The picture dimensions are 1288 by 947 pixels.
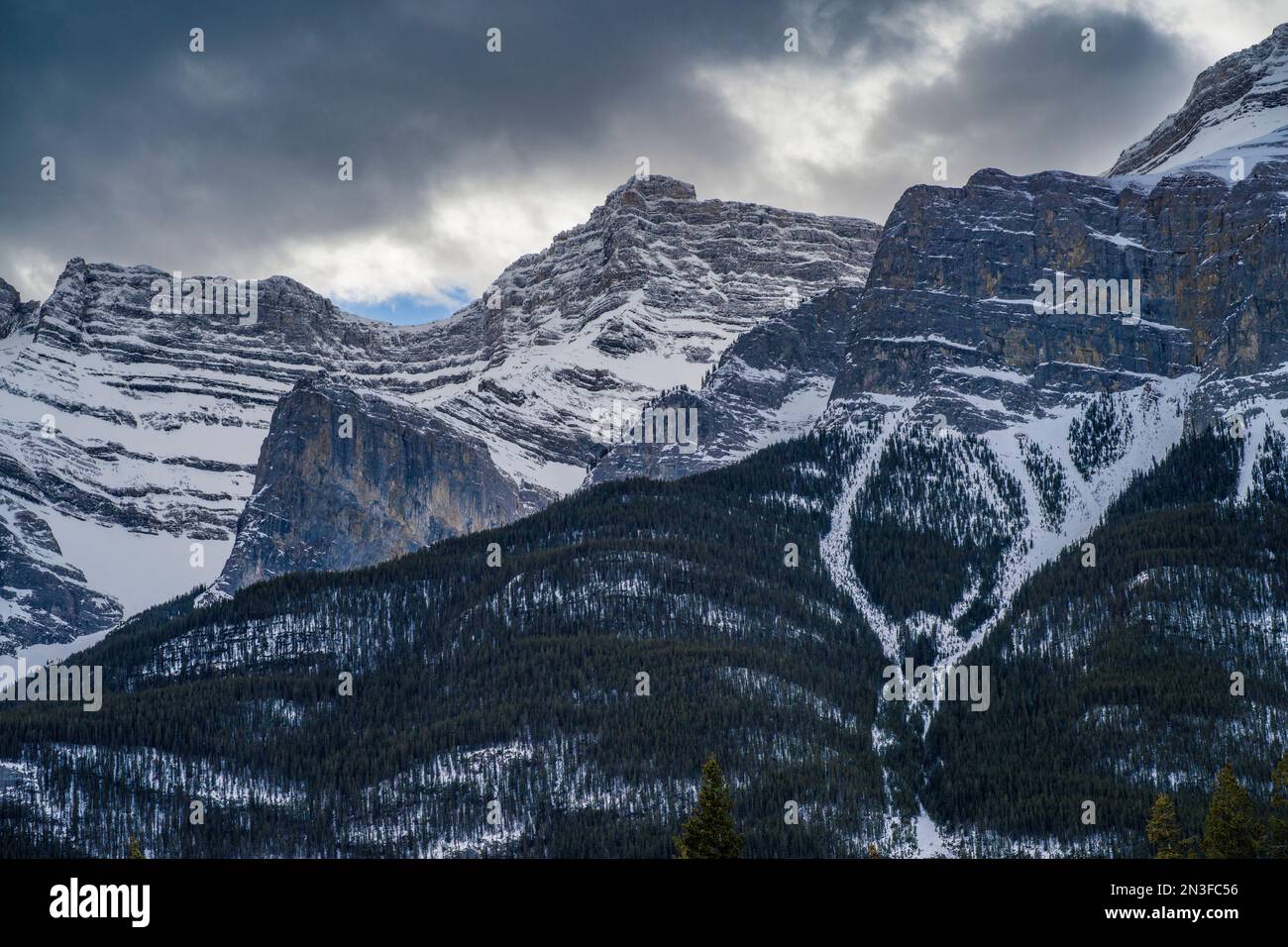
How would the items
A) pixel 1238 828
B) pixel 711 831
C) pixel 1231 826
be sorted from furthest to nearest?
pixel 1231 826
pixel 1238 828
pixel 711 831

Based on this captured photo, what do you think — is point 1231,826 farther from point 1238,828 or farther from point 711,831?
point 711,831

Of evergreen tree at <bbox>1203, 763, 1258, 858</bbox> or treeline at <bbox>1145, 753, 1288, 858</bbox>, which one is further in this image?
evergreen tree at <bbox>1203, 763, 1258, 858</bbox>

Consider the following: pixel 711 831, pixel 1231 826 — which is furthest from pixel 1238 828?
pixel 711 831

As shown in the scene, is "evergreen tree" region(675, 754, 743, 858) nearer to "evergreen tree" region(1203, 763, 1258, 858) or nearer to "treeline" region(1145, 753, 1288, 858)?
"treeline" region(1145, 753, 1288, 858)

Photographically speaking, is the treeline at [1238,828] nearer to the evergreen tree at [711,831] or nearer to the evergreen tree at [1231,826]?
the evergreen tree at [1231,826]

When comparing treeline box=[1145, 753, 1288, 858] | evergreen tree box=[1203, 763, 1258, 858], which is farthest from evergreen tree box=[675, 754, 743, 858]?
evergreen tree box=[1203, 763, 1258, 858]

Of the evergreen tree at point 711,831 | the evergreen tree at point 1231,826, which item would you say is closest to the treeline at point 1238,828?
the evergreen tree at point 1231,826

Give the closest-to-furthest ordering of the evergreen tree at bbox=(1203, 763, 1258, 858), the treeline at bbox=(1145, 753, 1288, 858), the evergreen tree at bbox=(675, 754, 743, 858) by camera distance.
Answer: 1. the evergreen tree at bbox=(675, 754, 743, 858)
2. the treeline at bbox=(1145, 753, 1288, 858)
3. the evergreen tree at bbox=(1203, 763, 1258, 858)
